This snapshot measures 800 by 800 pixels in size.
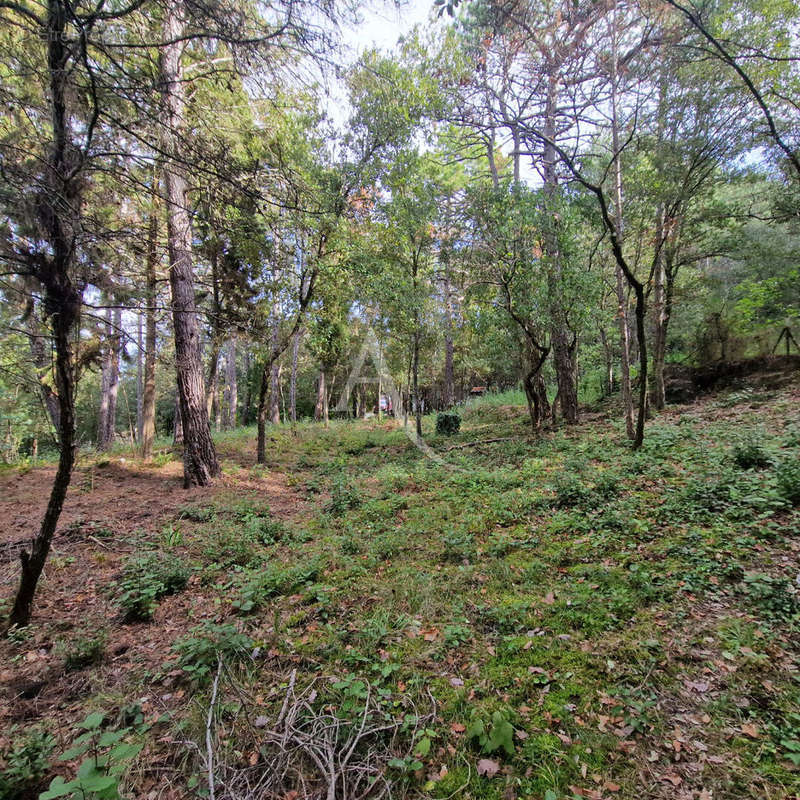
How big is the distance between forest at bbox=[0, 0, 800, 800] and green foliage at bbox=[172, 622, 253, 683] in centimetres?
2

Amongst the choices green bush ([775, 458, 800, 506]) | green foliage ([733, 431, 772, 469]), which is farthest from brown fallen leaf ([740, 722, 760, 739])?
green foliage ([733, 431, 772, 469])

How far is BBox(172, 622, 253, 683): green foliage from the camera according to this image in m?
2.54

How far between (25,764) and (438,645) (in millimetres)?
2260

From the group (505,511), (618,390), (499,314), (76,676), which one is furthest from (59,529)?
(618,390)

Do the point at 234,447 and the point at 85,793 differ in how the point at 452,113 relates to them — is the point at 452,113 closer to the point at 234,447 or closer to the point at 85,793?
the point at 234,447

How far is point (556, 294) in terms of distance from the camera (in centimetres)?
804

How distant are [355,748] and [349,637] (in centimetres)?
86

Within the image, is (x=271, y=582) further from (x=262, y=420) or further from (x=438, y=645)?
(x=262, y=420)

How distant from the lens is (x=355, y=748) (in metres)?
1.98

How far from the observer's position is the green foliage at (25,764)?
1.76 m

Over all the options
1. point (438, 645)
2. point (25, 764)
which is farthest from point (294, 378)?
point (25, 764)

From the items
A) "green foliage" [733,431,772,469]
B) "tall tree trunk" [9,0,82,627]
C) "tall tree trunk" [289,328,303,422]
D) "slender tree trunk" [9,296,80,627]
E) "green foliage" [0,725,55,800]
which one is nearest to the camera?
"green foliage" [0,725,55,800]

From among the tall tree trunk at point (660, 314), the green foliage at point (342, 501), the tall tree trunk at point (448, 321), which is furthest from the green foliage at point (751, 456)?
the tall tree trunk at point (448, 321)

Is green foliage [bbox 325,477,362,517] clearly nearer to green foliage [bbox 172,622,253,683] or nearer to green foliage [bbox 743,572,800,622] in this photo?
green foliage [bbox 172,622,253,683]
